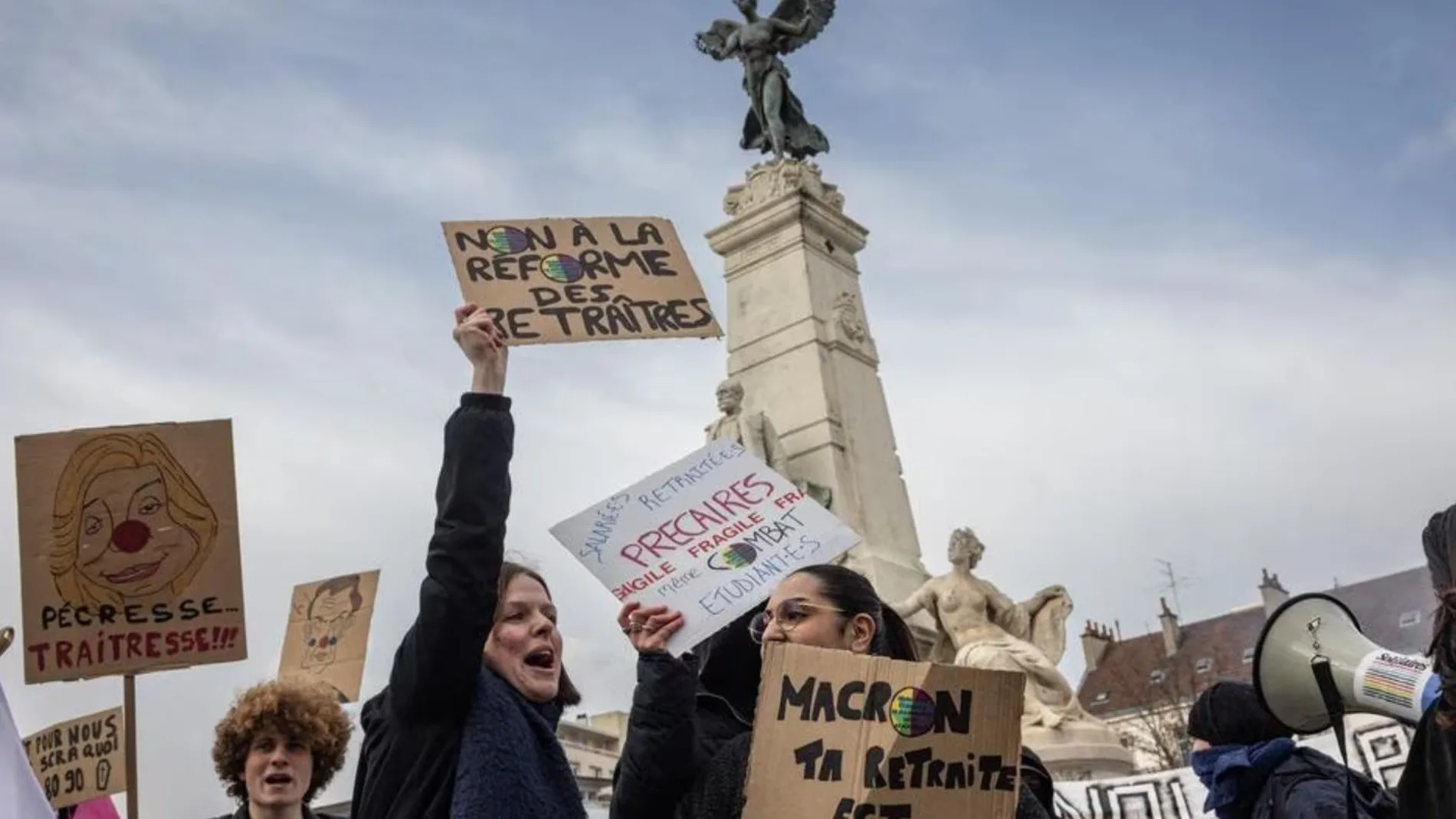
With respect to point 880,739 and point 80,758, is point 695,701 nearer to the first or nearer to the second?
point 880,739

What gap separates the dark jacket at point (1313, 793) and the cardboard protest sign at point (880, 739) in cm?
128

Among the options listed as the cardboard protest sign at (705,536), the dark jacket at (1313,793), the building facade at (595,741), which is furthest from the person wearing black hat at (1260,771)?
the building facade at (595,741)

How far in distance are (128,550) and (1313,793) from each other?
384 centimetres

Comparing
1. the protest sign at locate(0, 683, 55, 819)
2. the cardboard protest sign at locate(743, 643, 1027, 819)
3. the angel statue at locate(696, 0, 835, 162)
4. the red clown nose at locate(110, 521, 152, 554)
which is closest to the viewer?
the cardboard protest sign at locate(743, 643, 1027, 819)

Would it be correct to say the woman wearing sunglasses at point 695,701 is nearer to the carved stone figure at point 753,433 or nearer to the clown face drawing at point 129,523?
the clown face drawing at point 129,523

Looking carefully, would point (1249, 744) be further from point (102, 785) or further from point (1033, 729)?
point (1033, 729)

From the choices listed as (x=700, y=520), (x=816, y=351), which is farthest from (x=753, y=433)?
(x=700, y=520)

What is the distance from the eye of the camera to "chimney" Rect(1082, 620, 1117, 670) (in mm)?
50312

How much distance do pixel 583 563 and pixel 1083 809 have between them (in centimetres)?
654

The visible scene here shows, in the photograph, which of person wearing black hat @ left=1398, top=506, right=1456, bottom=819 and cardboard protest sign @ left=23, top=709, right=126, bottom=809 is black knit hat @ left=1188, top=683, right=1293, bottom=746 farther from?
cardboard protest sign @ left=23, top=709, right=126, bottom=809

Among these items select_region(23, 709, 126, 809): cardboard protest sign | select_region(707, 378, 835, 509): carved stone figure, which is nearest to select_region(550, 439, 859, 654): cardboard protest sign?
select_region(23, 709, 126, 809): cardboard protest sign

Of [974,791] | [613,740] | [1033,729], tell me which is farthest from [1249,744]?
[613,740]

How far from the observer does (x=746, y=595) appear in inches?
141

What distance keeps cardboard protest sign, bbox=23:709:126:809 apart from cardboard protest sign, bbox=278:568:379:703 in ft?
3.70
